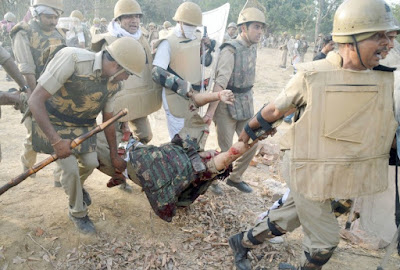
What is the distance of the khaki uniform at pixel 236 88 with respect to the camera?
438 cm

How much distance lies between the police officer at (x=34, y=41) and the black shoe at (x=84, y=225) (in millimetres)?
1316

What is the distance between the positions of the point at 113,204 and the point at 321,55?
4.23 metres

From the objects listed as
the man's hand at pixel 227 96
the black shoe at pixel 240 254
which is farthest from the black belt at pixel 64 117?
the black shoe at pixel 240 254

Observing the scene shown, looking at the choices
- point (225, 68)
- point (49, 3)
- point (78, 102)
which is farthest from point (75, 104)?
Answer: point (225, 68)

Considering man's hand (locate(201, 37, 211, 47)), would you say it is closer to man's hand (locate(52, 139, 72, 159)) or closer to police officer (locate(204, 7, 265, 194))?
police officer (locate(204, 7, 265, 194))

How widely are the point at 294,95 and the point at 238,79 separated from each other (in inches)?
85.4

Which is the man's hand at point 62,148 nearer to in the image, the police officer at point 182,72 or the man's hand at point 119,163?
the man's hand at point 119,163

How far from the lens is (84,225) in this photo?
3.43 metres

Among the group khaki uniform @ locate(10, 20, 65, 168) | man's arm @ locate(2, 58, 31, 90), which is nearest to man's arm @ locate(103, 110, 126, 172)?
man's arm @ locate(2, 58, 31, 90)

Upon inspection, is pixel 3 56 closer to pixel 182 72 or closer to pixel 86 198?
pixel 86 198

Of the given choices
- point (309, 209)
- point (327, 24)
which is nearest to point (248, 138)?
point (309, 209)

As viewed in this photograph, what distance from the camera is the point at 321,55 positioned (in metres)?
5.80

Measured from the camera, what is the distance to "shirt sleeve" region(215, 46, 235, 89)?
14.3ft

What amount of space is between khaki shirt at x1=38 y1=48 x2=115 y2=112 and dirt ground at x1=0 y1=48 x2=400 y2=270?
149 centimetres
